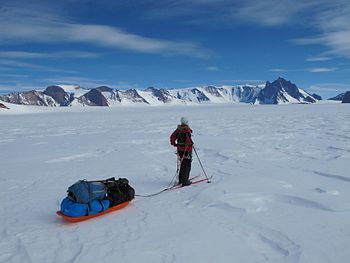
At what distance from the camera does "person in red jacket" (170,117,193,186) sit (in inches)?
320

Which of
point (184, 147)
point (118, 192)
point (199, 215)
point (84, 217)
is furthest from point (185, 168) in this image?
point (84, 217)

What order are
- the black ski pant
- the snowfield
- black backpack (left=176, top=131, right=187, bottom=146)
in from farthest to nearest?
black backpack (left=176, top=131, right=187, bottom=146)
the black ski pant
the snowfield

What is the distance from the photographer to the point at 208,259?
4.22 meters

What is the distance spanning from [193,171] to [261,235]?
5050 millimetres

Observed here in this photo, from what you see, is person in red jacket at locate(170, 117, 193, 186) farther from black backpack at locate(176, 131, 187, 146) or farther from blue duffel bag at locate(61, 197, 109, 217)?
blue duffel bag at locate(61, 197, 109, 217)

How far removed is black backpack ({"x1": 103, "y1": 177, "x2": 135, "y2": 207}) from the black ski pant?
1.78 meters

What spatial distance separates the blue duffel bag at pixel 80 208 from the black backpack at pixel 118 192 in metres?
0.31

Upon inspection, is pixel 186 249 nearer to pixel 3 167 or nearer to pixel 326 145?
pixel 3 167

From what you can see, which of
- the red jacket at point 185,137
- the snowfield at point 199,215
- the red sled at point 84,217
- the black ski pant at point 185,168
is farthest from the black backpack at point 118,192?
the red jacket at point 185,137

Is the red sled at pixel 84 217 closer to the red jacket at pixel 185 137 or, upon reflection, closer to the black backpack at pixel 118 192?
the black backpack at pixel 118 192

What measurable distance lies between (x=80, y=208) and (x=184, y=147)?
3.11m

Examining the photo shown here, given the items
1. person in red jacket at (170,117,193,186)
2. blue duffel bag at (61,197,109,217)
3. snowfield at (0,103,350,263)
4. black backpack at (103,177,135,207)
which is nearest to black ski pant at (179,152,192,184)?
person in red jacket at (170,117,193,186)

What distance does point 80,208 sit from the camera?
19.0ft

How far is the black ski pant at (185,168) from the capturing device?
320 inches
